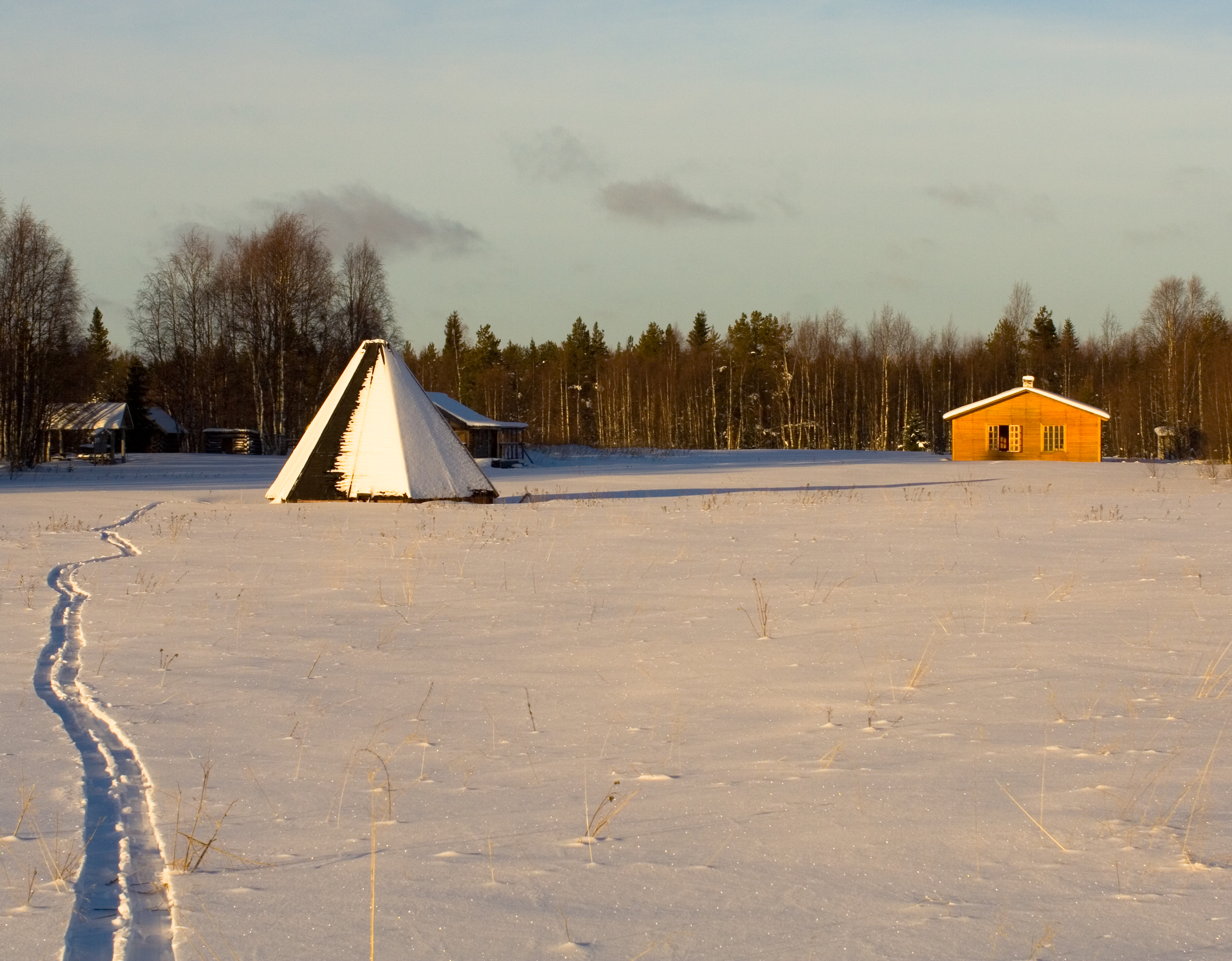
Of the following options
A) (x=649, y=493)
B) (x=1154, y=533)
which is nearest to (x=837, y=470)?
(x=649, y=493)

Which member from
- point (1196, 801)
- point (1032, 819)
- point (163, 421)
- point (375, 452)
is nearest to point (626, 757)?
point (1032, 819)

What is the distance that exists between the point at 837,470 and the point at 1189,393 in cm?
3717

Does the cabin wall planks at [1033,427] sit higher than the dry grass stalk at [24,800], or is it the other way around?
the cabin wall planks at [1033,427]

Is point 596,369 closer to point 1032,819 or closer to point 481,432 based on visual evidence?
point 481,432

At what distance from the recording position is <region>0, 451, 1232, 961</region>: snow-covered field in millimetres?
3861

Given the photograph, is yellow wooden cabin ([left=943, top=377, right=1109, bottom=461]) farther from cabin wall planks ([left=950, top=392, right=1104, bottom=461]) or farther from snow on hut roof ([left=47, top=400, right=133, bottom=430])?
snow on hut roof ([left=47, top=400, right=133, bottom=430])

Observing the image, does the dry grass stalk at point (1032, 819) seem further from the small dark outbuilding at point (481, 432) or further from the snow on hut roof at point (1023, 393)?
the snow on hut roof at point (1023, 393)

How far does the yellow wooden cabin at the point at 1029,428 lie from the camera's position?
51719 mm

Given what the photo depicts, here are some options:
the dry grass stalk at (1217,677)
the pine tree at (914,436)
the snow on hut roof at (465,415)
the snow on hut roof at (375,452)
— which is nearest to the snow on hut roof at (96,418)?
the snow on hut roof at (465,415)

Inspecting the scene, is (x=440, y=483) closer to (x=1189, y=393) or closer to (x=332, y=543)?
(x=332, y=543)

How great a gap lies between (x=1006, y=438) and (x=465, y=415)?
24.1 m

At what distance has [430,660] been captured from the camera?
842 cm

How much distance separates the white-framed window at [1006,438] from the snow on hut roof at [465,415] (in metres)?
20.8

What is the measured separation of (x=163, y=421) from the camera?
75688mm
